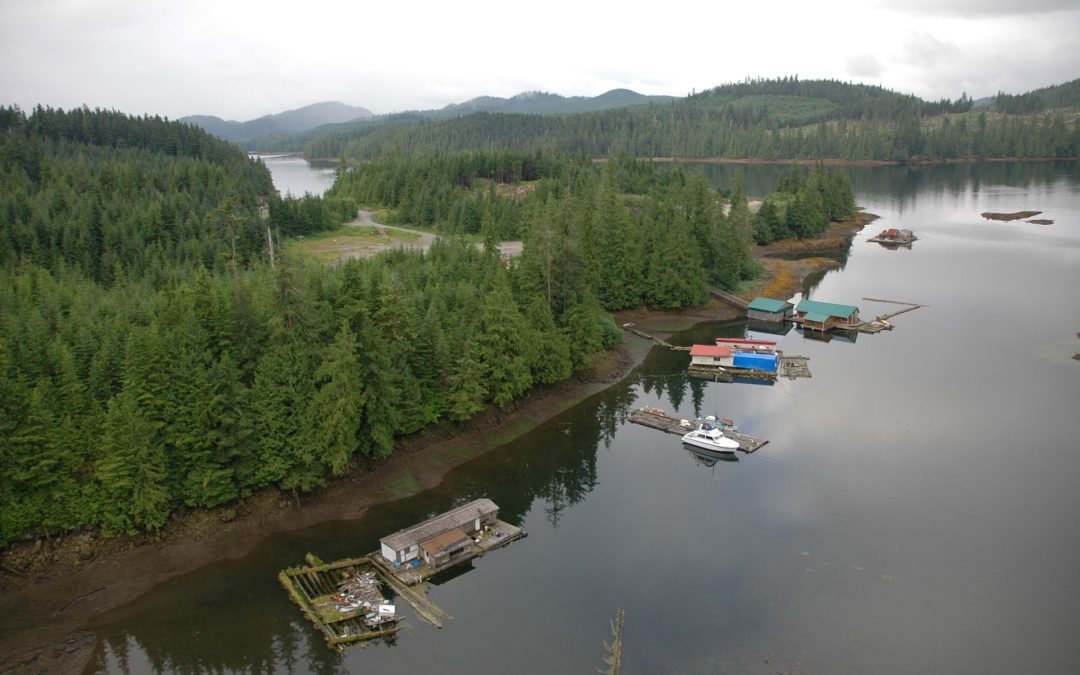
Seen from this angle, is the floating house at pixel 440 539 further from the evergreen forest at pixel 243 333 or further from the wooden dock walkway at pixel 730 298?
the wooden dock walkway at pixel 730 298

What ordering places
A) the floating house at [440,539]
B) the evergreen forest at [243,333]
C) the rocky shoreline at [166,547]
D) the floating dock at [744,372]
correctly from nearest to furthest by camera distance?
the rocky shoreline at [166,547]
the floating house at [440,539]
the evergreen forest at [243,333]
the floating dock at [744,372]

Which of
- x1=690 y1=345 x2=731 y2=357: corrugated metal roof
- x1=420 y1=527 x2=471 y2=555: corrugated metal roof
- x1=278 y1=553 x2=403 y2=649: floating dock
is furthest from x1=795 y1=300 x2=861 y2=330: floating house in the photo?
x1=278 y1=553 x2=403 y2=649: floating dock

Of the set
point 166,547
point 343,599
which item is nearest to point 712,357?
point 343,599

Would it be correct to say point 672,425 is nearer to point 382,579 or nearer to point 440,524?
point 440,524

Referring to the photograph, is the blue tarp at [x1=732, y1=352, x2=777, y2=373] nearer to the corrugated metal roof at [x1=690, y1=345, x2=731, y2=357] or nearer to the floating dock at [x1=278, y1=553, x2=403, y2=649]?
the corrugated metal roof at [x1=690, y1=345, x2=731, y2=357]

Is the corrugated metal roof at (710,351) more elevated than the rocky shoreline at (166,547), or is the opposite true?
the corrugated metal roof at (710,351)

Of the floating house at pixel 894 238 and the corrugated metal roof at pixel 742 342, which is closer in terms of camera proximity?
the corrugated metal roof at pixel 742 342

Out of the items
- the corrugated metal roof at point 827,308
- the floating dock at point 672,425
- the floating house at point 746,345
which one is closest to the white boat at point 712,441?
the floating dock at point 672,425
